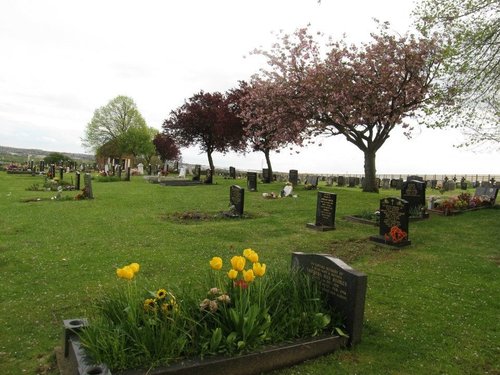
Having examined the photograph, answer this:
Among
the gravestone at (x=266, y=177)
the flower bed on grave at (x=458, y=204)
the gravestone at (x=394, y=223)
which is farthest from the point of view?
the gravestone at (x=266, y=177)

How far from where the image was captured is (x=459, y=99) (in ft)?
A: 53.2

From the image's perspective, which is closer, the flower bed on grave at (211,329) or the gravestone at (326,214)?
the flower bed on grave at (211,329)

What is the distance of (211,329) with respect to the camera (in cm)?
423

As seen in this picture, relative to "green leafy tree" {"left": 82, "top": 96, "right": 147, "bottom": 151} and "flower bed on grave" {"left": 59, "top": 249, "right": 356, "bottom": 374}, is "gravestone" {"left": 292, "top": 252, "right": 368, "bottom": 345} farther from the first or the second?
"green leafy tree" {"left": 82, "top": 96, "right": 147, "bottom": 151}

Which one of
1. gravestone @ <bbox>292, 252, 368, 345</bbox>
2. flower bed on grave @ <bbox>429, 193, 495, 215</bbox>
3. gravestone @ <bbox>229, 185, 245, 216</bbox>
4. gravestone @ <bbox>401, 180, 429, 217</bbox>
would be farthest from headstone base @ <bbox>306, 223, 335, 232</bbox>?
gravestone @ <bbox>292, 252, 368, 345</bbox>

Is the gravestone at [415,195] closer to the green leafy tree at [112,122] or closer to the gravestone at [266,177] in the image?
the gravestone at [266,177]

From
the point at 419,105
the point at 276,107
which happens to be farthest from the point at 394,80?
the point at 276,107

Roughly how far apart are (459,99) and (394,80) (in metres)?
7.66

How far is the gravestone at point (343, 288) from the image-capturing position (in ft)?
16.3

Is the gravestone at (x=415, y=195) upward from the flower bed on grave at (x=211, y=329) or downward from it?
upward

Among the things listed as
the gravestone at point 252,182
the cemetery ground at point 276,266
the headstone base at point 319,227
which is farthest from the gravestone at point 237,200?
the gravestone at point 252,182

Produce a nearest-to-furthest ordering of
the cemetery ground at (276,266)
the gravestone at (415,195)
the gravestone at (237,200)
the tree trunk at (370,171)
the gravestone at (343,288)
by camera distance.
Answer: the cemetery ground at (276,266) < the gravestone at (343,288) < the gravestone at (415,195) < the gravestone at (237,200) < the tree trunk at (370,171)

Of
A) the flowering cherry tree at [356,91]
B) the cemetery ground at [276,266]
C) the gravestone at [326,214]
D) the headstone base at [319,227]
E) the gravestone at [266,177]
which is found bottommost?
the cemetery ground at [276,266]

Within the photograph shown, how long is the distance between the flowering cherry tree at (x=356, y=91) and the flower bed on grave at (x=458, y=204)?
6.26m
